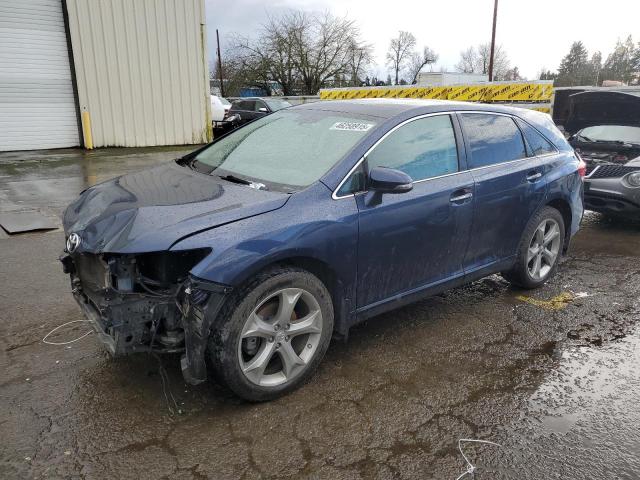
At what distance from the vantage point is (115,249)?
246 centimetres

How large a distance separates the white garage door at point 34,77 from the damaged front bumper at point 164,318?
12.8m

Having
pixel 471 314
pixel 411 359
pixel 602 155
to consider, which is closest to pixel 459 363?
pixel 411 359

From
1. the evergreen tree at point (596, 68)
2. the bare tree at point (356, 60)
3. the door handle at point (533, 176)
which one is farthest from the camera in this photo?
the evergreen tree at point (596, 68)

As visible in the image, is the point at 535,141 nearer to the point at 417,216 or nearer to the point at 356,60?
the point at 417,216

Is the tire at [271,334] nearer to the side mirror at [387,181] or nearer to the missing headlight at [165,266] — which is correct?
the missing headlight at [165,266]

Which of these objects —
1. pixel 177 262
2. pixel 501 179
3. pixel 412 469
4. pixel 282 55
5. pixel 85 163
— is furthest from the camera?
pixel 282 55

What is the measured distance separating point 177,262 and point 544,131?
135 inches

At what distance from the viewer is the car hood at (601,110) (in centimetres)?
722

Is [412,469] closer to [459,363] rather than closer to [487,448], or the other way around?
[487,448]

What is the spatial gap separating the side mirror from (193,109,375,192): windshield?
0.88ft

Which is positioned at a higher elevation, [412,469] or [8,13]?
[8,13]

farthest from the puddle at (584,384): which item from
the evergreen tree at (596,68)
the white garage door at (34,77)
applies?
the evergreen tree at (596,68)

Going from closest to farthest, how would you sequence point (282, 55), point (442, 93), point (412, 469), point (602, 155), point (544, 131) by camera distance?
1. point (412, 469)
2. point (544, 131)
3. point (602, 155)
4. point (442, 93)
5. point (282, 55)

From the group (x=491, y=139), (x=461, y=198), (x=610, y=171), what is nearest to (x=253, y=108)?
(x=610, y=171)
